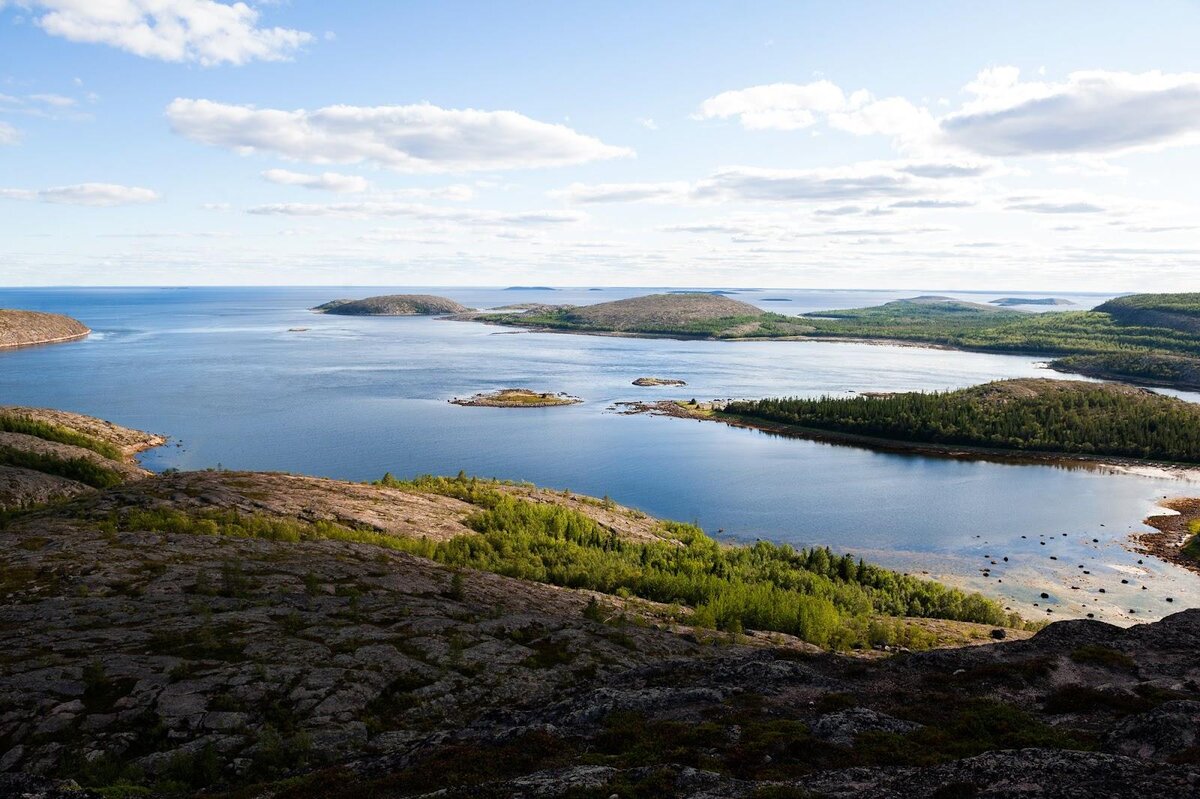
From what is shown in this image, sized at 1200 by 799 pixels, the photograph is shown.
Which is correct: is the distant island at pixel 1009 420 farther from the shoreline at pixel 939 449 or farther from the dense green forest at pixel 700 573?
the dense green forest at pixel 700 573

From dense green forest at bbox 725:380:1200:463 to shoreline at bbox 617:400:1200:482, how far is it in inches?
57.5

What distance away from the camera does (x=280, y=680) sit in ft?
61.6

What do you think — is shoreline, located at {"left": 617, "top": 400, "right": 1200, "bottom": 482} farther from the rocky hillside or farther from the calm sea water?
the rocky hillside

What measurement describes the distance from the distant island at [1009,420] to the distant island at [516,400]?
19.5 m

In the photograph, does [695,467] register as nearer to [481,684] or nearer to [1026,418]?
[1026,418]

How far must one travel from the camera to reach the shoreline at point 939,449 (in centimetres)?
9794

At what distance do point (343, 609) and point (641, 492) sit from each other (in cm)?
5811

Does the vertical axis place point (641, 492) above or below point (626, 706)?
below

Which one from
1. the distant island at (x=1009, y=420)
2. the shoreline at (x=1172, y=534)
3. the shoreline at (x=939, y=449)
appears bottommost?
the shoreline at (x=1172, y=534)

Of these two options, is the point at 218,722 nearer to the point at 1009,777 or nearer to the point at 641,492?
the point at 1009,777

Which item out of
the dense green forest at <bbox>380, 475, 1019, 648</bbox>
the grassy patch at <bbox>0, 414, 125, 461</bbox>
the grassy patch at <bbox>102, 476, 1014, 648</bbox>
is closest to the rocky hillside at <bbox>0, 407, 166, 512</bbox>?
the grassy patch at <bbox>0, 414, 125, 461</bbox>

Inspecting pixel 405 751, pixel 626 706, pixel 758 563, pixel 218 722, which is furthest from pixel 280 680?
pixel 758 563

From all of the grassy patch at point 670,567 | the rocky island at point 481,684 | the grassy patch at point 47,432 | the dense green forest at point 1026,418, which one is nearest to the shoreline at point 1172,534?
the dense green forest at point 1026,418

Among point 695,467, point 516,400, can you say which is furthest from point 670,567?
point 516,400
